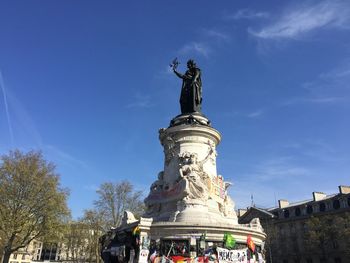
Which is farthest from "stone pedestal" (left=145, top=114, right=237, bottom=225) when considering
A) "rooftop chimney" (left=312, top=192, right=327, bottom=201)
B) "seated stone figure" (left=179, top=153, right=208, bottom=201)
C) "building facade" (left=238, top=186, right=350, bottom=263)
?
"rooftop chimney" (left=312, top=192, right=327, bottom=201)

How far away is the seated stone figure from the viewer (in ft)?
59.3

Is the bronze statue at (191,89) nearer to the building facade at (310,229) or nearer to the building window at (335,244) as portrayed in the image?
the building facade at (310,229)

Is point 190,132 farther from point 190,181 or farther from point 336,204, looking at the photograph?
point 336,204

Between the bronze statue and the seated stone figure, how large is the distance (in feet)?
15.6

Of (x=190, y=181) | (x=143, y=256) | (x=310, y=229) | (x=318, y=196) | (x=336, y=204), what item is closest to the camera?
(x=143, y=256)

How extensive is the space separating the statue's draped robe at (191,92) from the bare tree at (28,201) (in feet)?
55.9

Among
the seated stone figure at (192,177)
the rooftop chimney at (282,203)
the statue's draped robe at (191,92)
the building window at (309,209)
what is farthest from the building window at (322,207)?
the seated stone figure at (192,177)

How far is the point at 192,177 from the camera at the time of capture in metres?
18.5

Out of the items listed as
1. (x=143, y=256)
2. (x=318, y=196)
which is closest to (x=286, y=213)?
(x=318, y=196)

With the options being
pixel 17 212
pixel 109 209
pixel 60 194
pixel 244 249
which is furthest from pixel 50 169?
pixel 244 249

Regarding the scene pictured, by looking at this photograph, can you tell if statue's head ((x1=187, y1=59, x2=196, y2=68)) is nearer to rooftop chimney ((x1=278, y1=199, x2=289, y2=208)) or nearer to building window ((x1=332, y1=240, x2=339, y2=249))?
building window ((x1=332, y1=240, x2=339, y2=249))

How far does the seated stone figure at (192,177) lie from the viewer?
1808 centimetres

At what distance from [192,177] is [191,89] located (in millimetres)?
7655

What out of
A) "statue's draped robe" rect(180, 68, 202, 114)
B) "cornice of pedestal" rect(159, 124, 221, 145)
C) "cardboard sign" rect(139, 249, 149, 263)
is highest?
"statue's draped robe" rect(180, 68, 202, 114)
